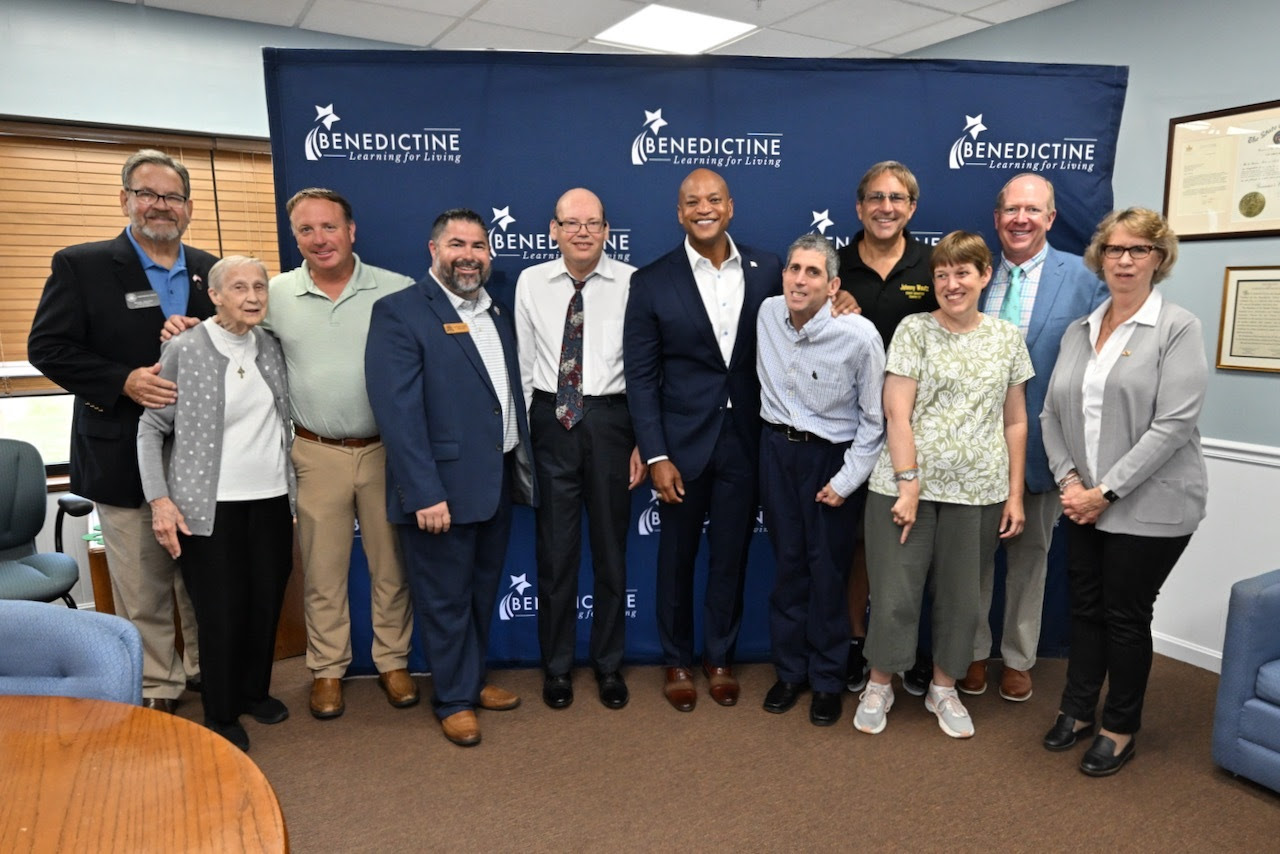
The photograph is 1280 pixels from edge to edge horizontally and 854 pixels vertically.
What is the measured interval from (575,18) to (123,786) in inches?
177

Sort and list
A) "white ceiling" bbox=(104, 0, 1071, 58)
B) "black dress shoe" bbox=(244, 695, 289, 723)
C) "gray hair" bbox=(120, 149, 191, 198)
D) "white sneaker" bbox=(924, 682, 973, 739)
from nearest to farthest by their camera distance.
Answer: "gray hair" bbox=(120, 149, 191, 198) → "white sneaker" bbox=(924, 682, 973, 739) → "black dress shoe" bbox=(244, 695, 289, 723) → "white ceiling" bbox=(104, 0, 1071, 58)

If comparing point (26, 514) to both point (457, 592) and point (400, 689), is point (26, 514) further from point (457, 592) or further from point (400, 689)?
point (457, 592)

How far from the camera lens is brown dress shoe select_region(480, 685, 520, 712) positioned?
2.93 meters

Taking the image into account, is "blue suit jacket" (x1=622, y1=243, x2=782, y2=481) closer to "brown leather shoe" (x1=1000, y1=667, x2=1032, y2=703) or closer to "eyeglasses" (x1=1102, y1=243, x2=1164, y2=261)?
"eyeglasses" (x1=1102, y1=243, x2=1164, y2=261)

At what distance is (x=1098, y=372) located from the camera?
2408 mm

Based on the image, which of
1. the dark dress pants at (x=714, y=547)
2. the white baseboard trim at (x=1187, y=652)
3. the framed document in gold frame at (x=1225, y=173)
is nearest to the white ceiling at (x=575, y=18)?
the framed document in gold frame at (x=1225, y=173)

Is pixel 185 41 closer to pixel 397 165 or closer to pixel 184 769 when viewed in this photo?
pixel 397 165

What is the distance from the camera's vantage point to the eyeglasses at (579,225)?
8.86ft

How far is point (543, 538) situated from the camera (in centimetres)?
289

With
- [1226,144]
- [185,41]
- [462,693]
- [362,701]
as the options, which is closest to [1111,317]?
[1226,144]

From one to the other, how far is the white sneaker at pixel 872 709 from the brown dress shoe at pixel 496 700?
3.89 ft

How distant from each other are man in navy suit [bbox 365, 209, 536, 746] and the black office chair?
167 cm

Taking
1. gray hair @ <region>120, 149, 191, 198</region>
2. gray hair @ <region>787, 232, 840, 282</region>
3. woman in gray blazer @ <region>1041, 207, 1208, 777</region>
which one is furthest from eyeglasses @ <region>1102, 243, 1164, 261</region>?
gray hair @ <region>120, 149, 191, 198</region>

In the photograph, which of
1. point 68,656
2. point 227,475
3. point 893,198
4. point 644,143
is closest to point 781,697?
point 893,198
